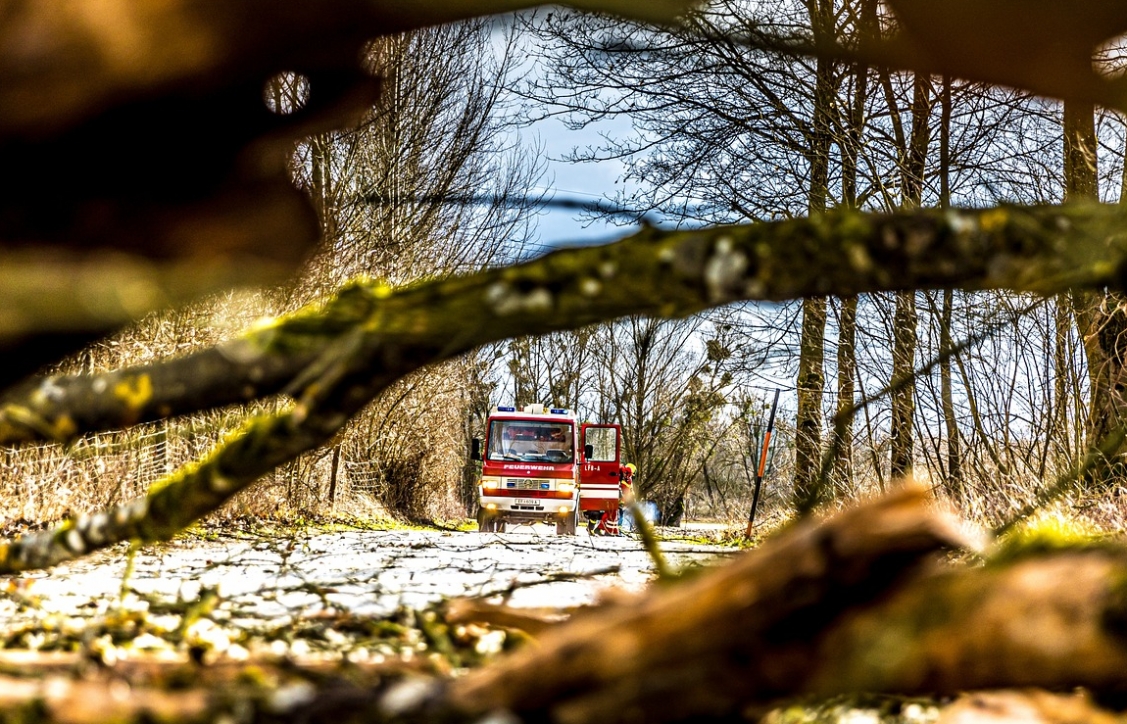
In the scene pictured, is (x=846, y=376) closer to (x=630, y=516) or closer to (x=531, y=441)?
(x=531, y=441)

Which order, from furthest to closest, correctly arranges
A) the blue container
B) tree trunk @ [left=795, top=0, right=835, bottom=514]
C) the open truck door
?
1. the blue container
2. the open truck door
3. tree trunk @ [left=795, top=0, right=835, bottom=514]

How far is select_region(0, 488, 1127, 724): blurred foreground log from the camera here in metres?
1.33

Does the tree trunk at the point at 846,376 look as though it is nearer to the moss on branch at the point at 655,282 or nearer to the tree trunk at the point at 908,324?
the tree trunk at the point at 908,324

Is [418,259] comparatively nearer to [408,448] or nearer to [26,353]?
[408,448]

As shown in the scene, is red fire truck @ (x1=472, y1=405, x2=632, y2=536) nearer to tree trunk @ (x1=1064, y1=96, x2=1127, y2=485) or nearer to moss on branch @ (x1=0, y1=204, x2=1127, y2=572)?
tree trunk @ (x1=1064, y1=96, x2=1127, y2=485)

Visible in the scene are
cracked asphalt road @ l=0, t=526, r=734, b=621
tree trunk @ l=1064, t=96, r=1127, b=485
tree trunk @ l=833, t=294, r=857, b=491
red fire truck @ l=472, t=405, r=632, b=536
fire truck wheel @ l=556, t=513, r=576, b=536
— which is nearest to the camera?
cracked asphalt road @ l=0, t=526, r=734, b=621

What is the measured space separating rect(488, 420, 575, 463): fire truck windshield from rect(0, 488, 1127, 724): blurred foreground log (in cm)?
1503

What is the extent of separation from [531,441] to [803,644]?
15418mm

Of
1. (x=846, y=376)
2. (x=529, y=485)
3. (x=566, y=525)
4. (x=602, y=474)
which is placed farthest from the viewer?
(x=602, y=474)

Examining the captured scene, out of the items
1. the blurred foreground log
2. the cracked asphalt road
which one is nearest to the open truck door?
the cracked asphalt road

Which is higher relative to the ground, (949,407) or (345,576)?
(949,407)

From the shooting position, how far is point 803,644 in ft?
4.53

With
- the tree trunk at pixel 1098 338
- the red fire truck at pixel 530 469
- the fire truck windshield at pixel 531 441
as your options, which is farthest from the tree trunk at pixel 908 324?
the fire truck windshield at pixel 531 441

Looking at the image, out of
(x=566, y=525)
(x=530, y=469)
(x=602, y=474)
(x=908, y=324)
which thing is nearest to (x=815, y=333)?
(x=908, y=324)
